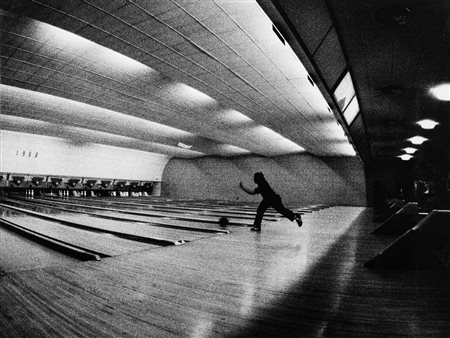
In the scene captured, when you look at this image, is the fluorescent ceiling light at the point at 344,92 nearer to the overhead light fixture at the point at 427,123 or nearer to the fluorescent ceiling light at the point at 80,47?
the overhead light fixture at the point at 427,123

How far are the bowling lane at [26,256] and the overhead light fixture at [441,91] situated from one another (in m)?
8.07

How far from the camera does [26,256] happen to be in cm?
392

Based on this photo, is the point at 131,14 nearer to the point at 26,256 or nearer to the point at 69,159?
the point at 26,256

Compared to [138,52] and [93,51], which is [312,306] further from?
[93,51]

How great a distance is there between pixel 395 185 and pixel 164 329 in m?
22.6

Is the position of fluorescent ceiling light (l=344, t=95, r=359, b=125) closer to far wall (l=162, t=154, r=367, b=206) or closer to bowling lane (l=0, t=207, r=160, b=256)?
bowling lane (l=0, t=207, r=160, b=256)

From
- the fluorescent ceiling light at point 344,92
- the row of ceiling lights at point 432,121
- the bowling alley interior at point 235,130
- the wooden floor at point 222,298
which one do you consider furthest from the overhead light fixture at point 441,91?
the wooden floor at point 222,298

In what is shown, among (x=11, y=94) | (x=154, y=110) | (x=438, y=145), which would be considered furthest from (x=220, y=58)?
(x=438, y=145)

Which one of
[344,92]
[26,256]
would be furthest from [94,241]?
[344,92]

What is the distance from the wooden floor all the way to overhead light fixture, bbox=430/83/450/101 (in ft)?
16.7

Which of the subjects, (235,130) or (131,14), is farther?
(235,130)

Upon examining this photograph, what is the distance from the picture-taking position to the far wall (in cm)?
2180

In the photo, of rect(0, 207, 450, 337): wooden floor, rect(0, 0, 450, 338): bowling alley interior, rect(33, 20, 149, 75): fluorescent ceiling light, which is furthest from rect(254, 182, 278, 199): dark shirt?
rect(33, 20, 149, 75): fluorescent ceiling light

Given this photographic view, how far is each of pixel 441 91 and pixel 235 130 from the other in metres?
10.4
